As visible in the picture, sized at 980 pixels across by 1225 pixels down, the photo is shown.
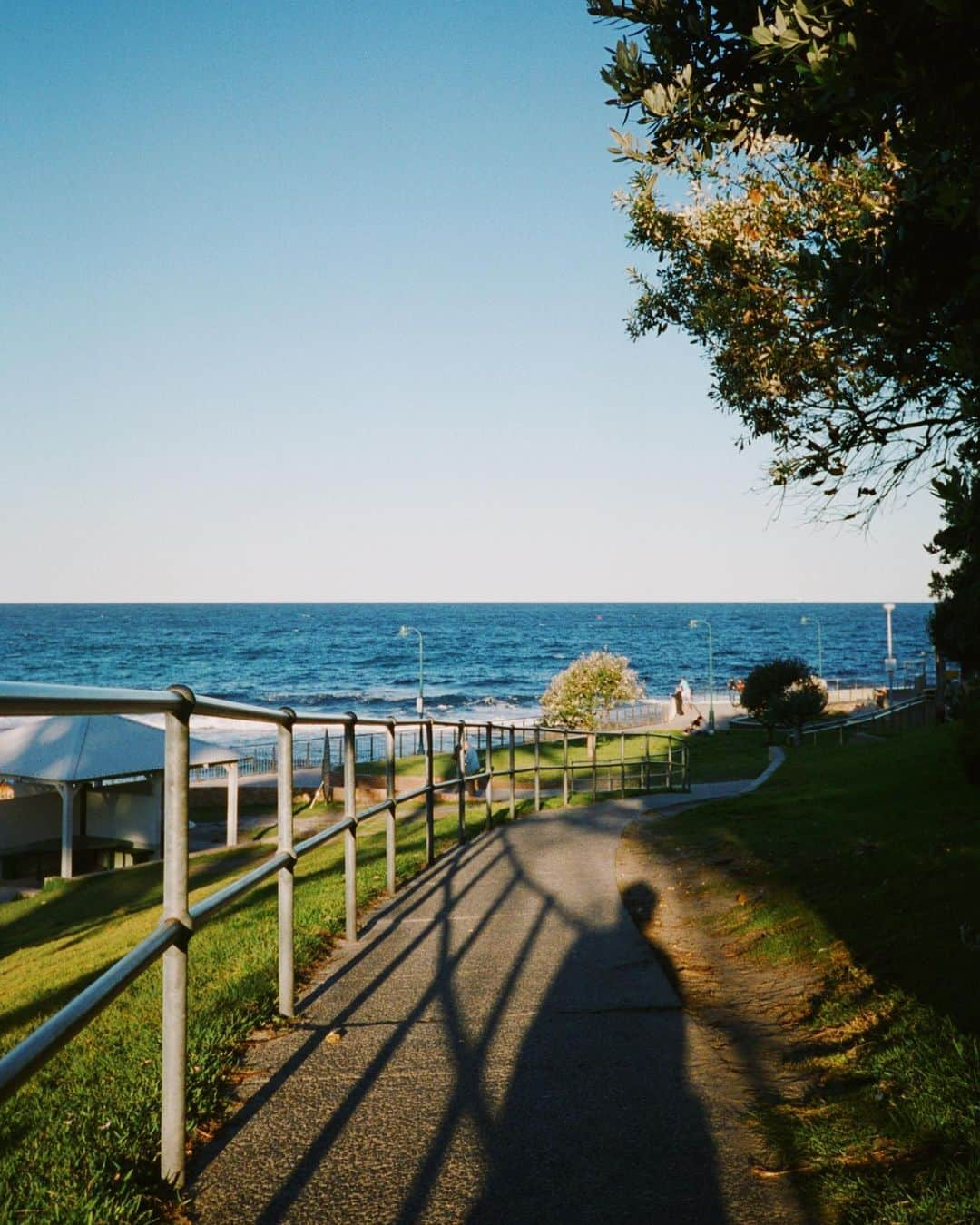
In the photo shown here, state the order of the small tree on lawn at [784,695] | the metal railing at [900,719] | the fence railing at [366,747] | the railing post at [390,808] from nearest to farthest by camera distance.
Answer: the railing post at [390,808] < the fence railing at [366,747] < the metal railing at [900,719] < the small tree on lawn at [784,695]

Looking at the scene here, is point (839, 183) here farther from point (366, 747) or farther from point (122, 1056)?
point (366, 747)

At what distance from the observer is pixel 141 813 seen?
22.7 meters

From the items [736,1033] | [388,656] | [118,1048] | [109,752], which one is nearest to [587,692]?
[109,752]

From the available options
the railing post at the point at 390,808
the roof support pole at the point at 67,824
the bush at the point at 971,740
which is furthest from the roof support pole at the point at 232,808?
the railing post at the point at 390,808

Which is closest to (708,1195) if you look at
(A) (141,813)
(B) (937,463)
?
(B) (937,463)

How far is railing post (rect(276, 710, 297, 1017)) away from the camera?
14.2 feet

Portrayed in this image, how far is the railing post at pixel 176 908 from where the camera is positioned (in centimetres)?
296

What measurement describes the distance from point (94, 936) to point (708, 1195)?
28.3ft

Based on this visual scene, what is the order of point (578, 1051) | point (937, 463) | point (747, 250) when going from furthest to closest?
point (747, 250), point (937, 463), point (578, 1051)

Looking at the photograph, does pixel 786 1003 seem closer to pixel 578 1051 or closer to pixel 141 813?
pixel 578 1051

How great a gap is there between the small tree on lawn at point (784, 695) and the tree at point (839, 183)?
3229 centimetres

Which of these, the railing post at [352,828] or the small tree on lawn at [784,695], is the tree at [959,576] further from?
the small tree on lawn at [784,695]

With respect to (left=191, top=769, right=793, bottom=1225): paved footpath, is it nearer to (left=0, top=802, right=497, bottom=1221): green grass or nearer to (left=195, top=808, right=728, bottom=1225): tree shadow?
(left=195, top=808, right=728, bottom=1225): tree shadow

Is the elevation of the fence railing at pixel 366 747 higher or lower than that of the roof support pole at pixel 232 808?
lower
